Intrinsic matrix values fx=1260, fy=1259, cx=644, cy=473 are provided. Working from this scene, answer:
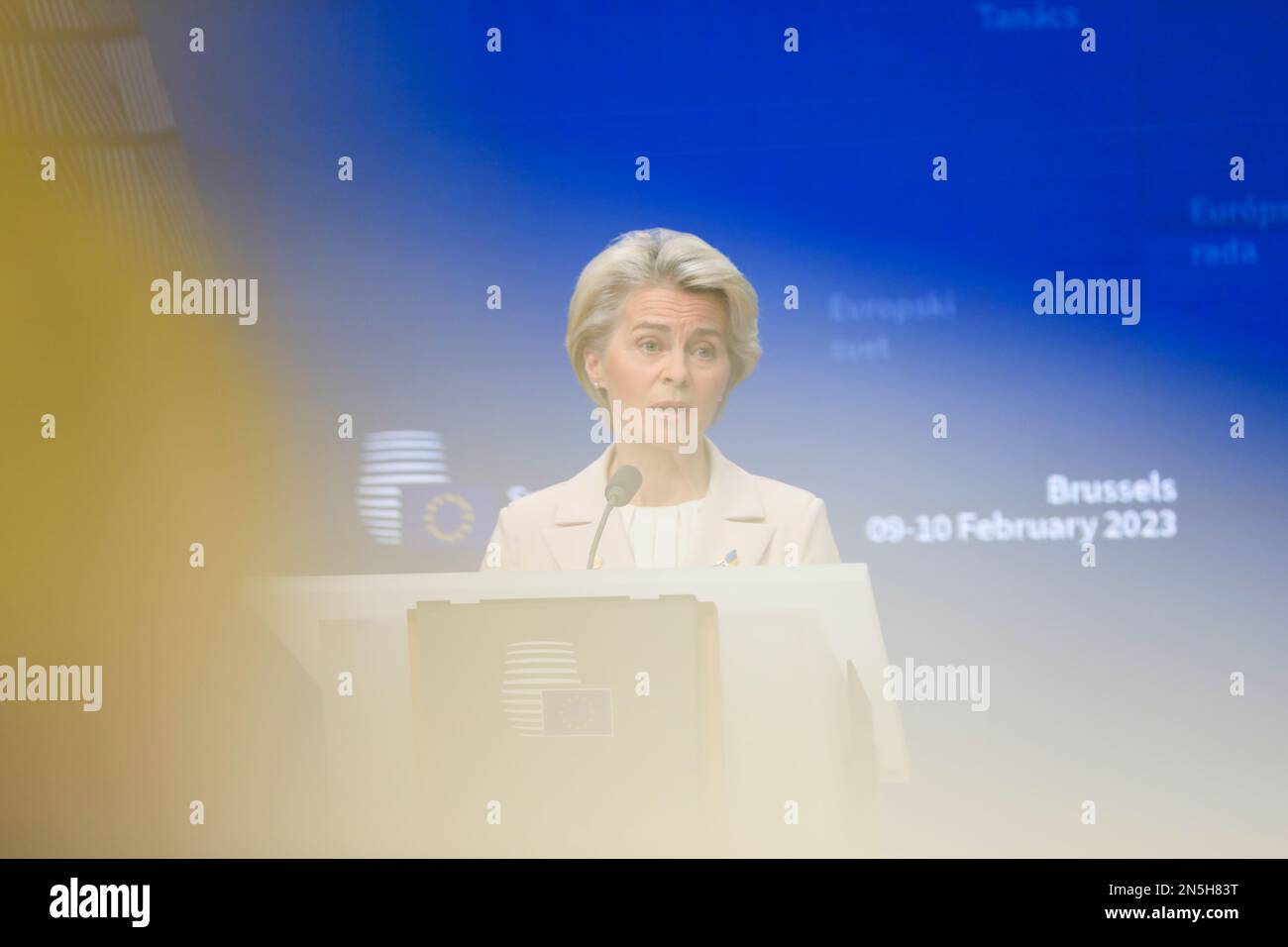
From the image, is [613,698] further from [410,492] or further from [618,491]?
[410,492]

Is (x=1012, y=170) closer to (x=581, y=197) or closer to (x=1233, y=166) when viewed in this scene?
(x=1233, y=166)

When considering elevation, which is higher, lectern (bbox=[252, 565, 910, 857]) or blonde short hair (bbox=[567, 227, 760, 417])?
blonde short hair (bbox=[567, 227, 760, 417])

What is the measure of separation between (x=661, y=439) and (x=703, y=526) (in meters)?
0.23

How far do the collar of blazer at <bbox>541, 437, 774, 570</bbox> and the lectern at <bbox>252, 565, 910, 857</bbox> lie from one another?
1.34ft

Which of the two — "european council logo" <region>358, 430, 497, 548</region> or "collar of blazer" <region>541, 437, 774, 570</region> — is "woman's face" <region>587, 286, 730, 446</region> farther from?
"european council logo" <region>358, 430, 497, 548</region>

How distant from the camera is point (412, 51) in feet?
9.71

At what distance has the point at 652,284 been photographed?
9.22 feet

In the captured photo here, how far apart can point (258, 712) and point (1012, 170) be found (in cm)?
213

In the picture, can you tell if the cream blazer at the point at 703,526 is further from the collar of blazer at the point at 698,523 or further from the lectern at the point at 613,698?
the lectern at the point at 613,698

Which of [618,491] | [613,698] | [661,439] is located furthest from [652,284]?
[613,698]

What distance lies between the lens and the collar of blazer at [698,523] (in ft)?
8.48

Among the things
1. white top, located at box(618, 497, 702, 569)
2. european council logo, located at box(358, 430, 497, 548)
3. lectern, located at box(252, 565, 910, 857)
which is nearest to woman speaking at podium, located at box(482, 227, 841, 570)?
white top, located at box(618, 497, 702, 569)

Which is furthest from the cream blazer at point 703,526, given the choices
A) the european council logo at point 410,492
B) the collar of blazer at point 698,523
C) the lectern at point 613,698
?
the lectern at point 613,698

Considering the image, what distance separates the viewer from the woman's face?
274 cm
